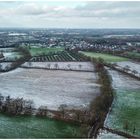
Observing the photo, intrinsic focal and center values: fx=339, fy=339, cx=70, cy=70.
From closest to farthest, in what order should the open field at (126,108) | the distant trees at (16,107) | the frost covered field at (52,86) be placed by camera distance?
the open field at (126,108) < the distant trees at (16,107) < the frost covered field at (52,86)

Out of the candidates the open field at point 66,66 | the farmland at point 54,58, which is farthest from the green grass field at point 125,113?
the farmland at point 54,58

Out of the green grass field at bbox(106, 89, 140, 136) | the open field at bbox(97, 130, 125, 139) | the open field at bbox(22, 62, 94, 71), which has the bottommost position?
the open field at bbox(97, 130, 125, 139)

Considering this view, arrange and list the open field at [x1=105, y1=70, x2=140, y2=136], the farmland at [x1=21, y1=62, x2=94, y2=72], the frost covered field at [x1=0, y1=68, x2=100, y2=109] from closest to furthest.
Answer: the open field at [x1=105, y1=70, x2=140, y2=136]
the frost covered field at [x1=0, y1=68, x2=100, y2=109]
the farmland at [x1=21, y1=62, x2=94, y2=72]

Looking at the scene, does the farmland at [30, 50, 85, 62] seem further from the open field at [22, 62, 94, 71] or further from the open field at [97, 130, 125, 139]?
the open field at [97, 130, 125, 139]

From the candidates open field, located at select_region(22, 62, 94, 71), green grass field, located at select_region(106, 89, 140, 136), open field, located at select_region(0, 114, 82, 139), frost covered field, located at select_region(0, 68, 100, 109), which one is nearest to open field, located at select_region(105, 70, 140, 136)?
green grass field, located at select_region(106, 89, 140, 136)

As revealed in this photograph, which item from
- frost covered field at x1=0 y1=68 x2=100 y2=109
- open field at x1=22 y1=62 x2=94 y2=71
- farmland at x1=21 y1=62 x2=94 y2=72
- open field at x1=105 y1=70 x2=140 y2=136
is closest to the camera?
open field at x1=105 y1=70 x2=140 y2=136

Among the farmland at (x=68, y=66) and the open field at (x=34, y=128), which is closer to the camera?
the open field at (x=34, y=128)

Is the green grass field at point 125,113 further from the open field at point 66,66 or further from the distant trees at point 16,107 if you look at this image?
the open field at point 66,66
